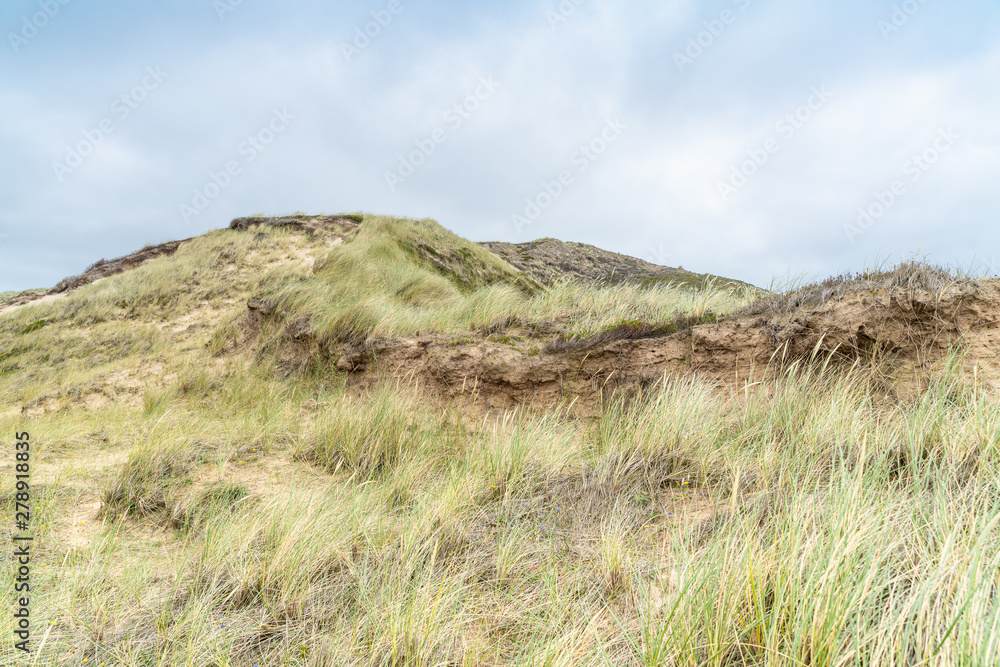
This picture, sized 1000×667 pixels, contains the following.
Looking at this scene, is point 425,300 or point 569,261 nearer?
point 425,300

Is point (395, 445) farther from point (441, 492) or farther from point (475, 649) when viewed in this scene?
point (475, 649)

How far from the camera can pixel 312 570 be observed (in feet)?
9.02

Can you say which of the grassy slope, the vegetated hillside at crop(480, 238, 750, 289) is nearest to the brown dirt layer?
the grassy slope

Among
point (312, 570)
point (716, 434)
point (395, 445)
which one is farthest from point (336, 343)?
point (716, 434)

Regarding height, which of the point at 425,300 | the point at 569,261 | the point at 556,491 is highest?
the point at 569,261

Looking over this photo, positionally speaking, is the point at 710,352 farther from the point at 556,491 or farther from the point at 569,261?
the point at 569,261

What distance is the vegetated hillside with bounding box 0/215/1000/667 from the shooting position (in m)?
1.92

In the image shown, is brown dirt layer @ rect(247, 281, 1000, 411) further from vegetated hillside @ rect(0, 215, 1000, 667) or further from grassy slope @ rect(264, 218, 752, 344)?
grassy slope @ rect(264, 218, 752, 344)

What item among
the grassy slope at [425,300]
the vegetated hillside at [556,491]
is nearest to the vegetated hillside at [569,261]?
the grassy slope at [425,300]

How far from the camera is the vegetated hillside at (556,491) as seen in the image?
1.92 meters

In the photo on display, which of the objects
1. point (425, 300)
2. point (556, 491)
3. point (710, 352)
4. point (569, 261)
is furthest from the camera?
point (569, 261)

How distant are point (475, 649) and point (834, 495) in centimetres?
194

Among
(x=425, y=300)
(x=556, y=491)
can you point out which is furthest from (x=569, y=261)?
(x=556, y=491)

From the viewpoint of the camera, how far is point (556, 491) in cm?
365
